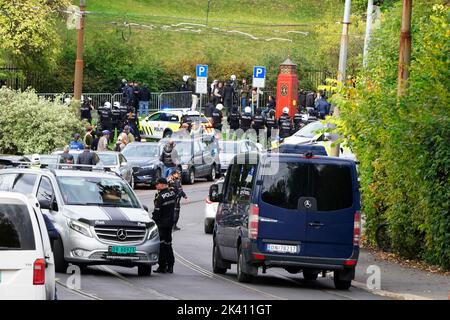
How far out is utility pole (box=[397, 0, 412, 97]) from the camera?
27609 millimetres

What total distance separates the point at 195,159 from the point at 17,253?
1375 inches

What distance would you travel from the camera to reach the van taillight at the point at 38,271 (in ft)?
46.6

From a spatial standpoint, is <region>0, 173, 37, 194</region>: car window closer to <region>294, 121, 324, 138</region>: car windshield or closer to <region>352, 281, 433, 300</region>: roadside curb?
<region>352, 281, 433, 300</region>: roadside curb

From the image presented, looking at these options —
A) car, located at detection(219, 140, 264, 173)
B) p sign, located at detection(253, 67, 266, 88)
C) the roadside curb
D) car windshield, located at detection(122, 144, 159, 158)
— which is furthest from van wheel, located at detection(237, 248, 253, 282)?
p sign, located at detection(253, 67, 266, 88)

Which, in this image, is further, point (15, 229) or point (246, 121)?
point (246, 121)

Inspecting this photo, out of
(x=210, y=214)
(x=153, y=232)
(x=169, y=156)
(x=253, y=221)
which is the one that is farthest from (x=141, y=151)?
(x=253, y=221)

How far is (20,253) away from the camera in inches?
557

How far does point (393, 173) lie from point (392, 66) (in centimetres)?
627

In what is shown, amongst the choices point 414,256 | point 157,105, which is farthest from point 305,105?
point 414,256

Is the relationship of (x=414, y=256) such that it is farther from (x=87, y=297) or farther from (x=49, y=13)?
(x=49, y=13)

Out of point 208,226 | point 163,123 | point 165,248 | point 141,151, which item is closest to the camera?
point 165,248

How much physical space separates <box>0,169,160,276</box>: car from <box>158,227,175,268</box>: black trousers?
536 mm

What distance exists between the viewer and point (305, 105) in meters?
71.7

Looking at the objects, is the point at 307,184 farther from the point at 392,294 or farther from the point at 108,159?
the point at 108,159
